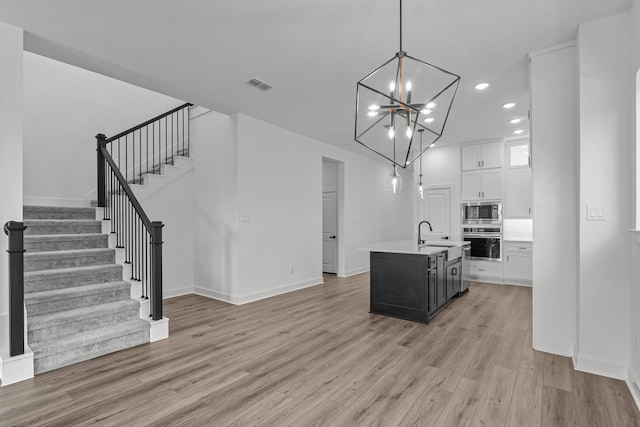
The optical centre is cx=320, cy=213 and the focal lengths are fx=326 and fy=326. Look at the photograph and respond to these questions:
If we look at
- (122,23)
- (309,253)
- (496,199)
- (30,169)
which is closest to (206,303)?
(309,253)

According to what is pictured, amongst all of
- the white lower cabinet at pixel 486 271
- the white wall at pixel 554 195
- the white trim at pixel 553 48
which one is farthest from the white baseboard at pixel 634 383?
the white lower cabinet at pixel 486 271

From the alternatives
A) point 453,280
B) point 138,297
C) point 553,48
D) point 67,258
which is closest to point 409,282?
point 453,280

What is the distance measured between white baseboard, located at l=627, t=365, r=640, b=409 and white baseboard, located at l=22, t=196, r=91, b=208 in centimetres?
672

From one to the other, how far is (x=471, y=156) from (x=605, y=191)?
13.7ft

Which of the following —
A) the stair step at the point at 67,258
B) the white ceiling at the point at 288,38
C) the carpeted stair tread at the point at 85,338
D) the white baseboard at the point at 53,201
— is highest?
the white ceiling at the point at 288,38

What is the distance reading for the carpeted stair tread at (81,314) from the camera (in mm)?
2877

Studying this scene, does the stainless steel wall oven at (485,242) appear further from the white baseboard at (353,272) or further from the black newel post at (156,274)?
the black newel post at (156,274)

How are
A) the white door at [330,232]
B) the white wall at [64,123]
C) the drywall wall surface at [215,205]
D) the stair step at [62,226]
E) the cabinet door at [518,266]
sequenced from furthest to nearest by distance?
the white door at [330,232] < the cabinet door at [518,266] < the drywall wall surface at [215,205] < the white wall at [64,123] < the stair step at [62,226]

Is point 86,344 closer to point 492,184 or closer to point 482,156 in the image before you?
point 492,184

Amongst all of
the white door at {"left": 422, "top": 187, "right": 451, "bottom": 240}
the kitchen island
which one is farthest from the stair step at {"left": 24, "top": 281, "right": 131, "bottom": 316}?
the white door at {"left": 422, "top": 187, "right": 451, "bottom": 240}

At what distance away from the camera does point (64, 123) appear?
5078 millimetres

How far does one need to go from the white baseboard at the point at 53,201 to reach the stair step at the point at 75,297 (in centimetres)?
224

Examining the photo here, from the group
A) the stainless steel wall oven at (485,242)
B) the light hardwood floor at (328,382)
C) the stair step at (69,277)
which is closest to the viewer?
the light hardwood floor at (328,382)

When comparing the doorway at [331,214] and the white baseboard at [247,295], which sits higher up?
the doorway at [331,214]
